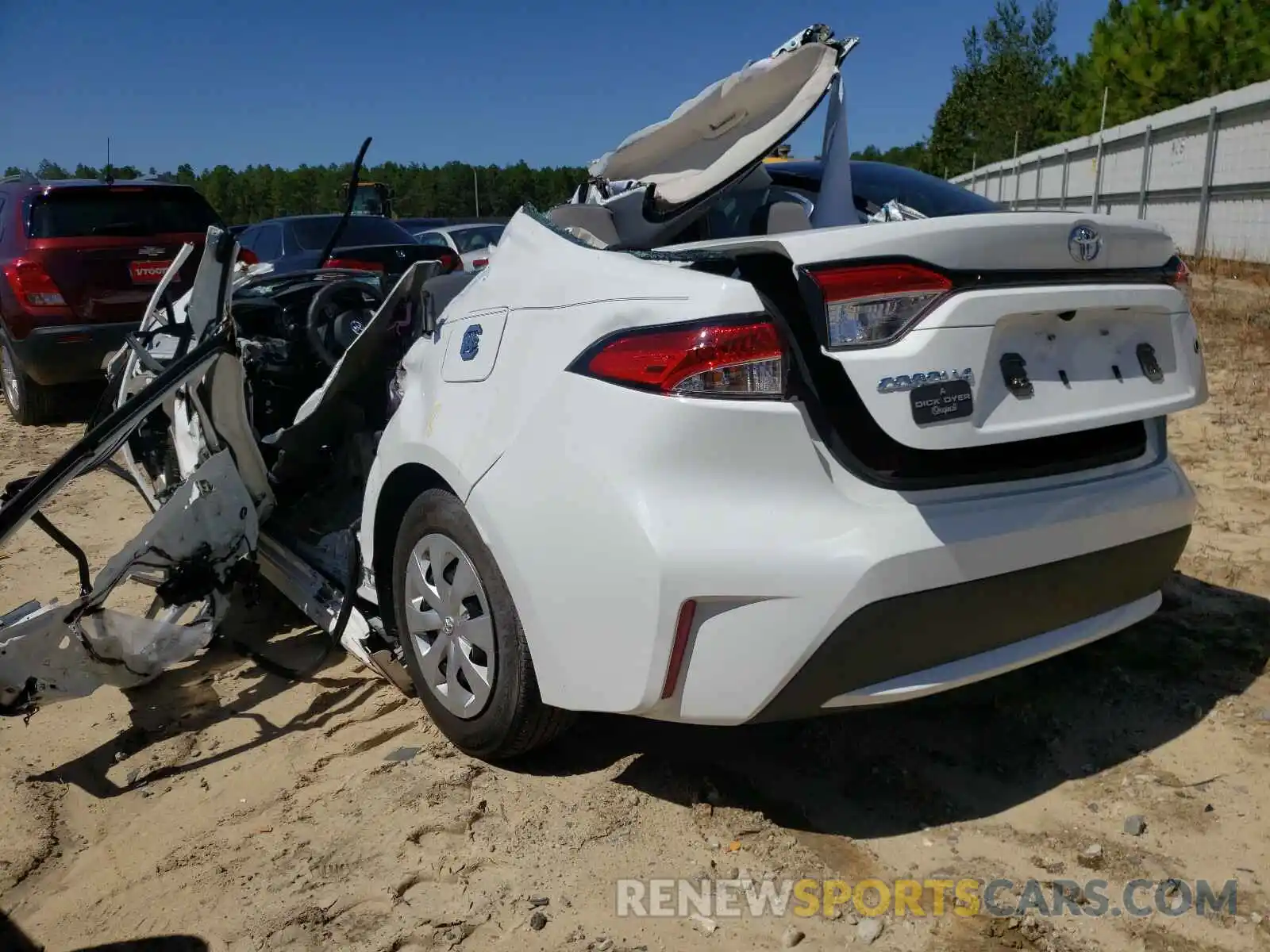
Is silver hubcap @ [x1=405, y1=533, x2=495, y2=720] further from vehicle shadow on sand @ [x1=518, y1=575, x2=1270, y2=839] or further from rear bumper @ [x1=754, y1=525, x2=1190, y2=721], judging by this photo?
rear bumper @ [x1=754, y1=525, x2=1190, y2=721]

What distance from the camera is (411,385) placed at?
2.83 m

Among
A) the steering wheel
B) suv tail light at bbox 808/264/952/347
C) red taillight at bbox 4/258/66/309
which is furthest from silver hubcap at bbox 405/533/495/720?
red taillight at bbox 4/258/66/309

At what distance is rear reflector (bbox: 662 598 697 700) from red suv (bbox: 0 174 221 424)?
256 inches

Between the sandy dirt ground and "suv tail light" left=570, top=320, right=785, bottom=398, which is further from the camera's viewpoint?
the sandy dirt ground

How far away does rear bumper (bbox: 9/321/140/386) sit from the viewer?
737 centimetres

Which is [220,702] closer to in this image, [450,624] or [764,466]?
[450,624]

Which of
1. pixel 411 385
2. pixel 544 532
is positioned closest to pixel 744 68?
pixel 411 385

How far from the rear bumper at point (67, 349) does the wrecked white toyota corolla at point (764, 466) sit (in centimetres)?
527

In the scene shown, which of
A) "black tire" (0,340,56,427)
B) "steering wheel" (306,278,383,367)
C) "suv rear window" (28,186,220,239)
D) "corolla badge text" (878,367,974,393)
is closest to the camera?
"corolla badge text" (878,367,974,393)

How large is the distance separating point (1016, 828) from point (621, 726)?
1.07 metres

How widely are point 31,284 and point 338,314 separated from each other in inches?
189

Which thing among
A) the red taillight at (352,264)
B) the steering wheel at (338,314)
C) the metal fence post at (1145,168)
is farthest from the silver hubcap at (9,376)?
the metal fence post at (1145,168)

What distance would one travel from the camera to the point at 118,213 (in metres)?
7.82

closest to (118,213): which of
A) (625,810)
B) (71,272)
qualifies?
(71,272)
